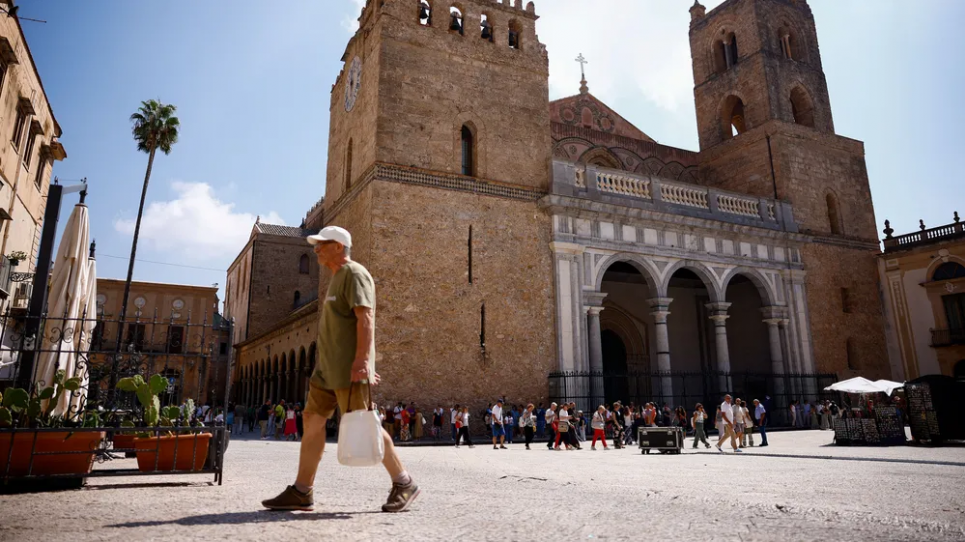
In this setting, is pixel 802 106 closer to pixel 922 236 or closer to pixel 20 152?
pixel 922 236

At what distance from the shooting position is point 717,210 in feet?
69.7

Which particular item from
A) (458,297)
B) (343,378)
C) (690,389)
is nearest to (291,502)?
A: (343,378)

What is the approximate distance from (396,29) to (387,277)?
718cm

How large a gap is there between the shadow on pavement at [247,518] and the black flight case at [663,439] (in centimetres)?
965

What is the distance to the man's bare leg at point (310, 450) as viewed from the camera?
12.5 feet

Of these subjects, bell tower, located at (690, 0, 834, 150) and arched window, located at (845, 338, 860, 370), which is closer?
arched window, located at (845, 338, 860, 370)

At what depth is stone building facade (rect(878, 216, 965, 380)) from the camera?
73.2 feet

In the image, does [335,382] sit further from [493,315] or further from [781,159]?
[781,159]

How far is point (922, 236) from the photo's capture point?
24109mm

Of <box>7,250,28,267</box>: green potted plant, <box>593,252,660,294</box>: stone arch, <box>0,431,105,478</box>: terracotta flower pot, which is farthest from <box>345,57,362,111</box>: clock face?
<box>0,431,105,478</box>: terracotta flower pot

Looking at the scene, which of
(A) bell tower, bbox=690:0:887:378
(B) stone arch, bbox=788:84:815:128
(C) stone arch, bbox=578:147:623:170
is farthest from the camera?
(B) stone arch, bbox=788:84:815:128

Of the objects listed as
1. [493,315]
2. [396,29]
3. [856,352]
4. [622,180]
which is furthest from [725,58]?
[493,315]

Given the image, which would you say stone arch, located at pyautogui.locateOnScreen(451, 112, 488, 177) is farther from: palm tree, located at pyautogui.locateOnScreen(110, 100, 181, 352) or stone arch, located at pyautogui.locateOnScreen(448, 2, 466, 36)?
palm tree, located at pyautogui.locateOnScreen(110, 100, 181, 352)

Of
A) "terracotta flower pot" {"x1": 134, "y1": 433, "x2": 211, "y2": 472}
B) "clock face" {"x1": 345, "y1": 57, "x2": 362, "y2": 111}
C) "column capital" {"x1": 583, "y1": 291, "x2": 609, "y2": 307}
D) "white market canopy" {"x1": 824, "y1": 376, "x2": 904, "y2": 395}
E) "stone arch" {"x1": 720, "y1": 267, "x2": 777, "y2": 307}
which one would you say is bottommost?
"terracotta flower pot" {"x1": 134, "y1": 433, "x2": 211, "y2": 472}
